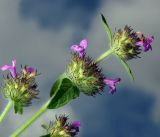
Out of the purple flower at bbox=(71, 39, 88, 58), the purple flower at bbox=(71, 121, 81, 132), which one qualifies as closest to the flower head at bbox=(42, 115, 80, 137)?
the purple flower at bbox=(71, 121, 81, 132)

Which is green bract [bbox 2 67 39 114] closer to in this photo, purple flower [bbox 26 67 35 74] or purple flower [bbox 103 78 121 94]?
purple flower [bbox 26 67 35 74]

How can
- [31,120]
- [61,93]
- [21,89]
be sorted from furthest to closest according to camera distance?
[21,89]
[61,93]
[31,120]

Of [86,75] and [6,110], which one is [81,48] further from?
[6,110]

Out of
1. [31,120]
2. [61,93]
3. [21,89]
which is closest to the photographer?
[31,120]

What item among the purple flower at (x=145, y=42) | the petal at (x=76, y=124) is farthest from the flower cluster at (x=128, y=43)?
the petal at (x=76, y=124)

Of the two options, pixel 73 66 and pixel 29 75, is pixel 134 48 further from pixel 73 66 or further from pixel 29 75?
pixel 29 75

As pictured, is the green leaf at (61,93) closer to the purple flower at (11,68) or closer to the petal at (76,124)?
the petal at (76,124)

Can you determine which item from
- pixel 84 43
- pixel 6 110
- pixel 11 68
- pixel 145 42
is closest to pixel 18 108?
pixel 6 110
